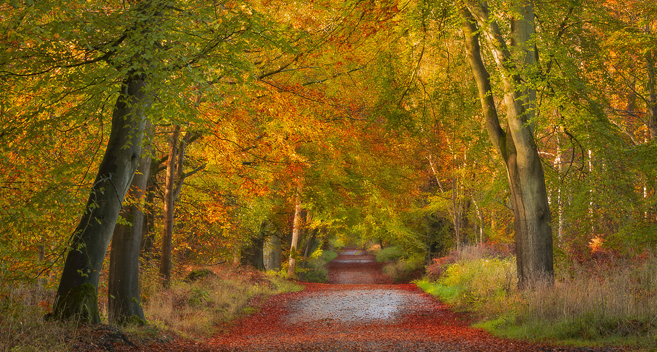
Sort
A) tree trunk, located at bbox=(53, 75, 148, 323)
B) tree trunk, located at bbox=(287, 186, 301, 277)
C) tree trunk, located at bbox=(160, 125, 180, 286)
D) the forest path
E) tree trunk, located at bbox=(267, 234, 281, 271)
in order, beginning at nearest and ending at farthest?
tree trunk, located at bbox=(53, 75, 148, 323), the forest path, tree trunk, located at bbox=(160, 125, 180, 286), tree trunk, located at bbox=(287, 186, 301, 277), tree trunk, located at bbox=(267, 234, 281, 271)

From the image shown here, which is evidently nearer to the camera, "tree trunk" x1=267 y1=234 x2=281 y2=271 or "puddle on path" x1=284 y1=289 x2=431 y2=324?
"puddle on path" x1=284 y1=289 x2=431 y2=324

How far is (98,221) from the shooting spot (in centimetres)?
668

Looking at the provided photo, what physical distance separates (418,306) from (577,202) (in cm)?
628

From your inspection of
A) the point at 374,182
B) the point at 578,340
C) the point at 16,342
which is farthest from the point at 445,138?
the point at 16,342

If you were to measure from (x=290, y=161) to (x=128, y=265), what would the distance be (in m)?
5.52

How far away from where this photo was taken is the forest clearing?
21.4 feet

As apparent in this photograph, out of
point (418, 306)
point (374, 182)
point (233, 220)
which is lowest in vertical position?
point (418, 306)

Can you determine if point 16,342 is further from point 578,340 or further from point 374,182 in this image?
point 374,182

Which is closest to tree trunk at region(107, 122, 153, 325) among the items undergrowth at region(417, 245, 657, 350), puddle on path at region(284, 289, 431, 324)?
puddle on path at region(284, 289, 431, 324)

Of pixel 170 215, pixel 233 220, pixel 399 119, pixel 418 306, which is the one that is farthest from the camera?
pixel 233 220

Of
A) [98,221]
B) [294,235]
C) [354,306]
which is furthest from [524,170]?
[294,235]

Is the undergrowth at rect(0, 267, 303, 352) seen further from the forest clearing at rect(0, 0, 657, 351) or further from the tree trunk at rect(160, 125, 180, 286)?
the tree trunk at rect(160, 125, 180, 286)

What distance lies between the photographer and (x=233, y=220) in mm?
16781

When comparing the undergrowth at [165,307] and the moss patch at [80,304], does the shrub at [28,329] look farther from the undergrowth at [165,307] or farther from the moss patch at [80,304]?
the moss patch at [80,304]
